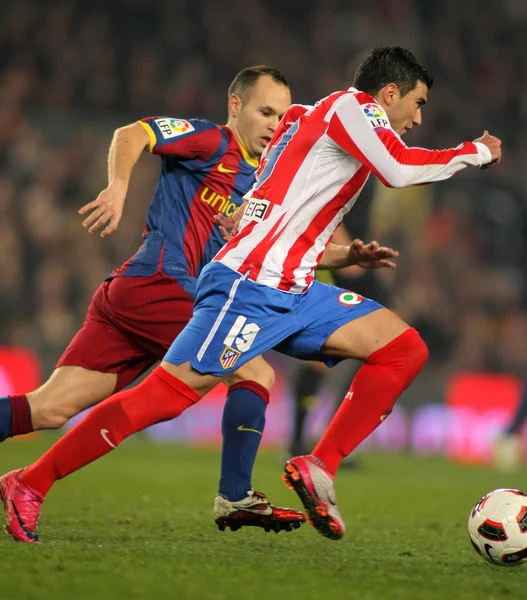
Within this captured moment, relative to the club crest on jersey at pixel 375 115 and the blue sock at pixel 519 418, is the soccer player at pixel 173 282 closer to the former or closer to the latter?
the club crest on jersey at pixel 375 115

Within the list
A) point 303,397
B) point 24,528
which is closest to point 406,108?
point 24,528

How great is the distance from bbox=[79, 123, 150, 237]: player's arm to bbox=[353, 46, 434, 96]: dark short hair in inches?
36.9

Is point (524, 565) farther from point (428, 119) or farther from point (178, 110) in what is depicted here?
point (428, 119)

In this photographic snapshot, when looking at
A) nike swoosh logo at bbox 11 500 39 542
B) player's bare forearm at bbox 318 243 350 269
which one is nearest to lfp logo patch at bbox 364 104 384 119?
player's bare forearm at bbox 318 243 350 269

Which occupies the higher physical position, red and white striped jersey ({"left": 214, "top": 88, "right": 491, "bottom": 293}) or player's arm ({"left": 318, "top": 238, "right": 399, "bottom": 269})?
red and white striped jersey ({"left": 214, "top": 88, "right": 491, "bottom": 293})

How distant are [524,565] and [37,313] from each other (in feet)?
26.8

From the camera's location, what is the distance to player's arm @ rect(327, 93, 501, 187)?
373 centimetres

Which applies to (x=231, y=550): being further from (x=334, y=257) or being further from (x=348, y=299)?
(x=334, y=257)

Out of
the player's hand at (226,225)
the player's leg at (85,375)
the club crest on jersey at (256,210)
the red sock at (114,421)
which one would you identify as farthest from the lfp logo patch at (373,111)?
the player's leg at (85,375)

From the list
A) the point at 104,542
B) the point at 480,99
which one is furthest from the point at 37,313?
the point at 480,99

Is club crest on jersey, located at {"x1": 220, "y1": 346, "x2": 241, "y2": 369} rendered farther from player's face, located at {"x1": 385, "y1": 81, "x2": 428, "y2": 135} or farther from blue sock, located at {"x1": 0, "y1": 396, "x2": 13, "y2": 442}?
player's face, located at {"x1": 385, "y1": 81, "x2": 428, "y2": 135}

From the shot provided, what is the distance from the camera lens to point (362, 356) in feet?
13.3

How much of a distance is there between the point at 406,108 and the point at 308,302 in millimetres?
810

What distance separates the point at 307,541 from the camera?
4.36 meters
